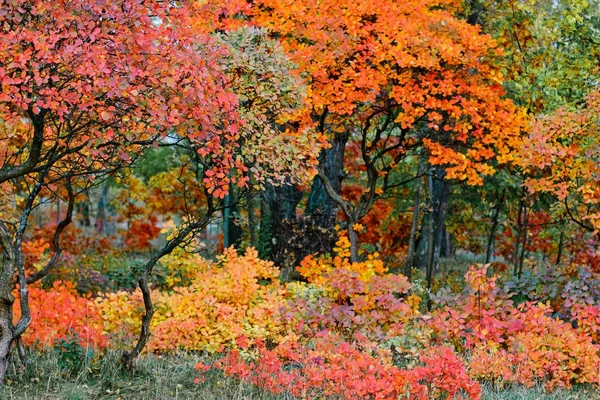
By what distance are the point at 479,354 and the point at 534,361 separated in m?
0.63

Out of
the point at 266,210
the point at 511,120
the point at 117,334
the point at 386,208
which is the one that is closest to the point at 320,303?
the point at 117,334

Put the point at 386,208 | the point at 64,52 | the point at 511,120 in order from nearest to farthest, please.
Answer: the point at 64,52
the point at 511,120
the point at 386,208

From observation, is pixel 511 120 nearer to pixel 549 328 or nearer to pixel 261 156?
pixel 549 328

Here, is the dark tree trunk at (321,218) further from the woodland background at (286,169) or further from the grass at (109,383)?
the grass at (109,383)

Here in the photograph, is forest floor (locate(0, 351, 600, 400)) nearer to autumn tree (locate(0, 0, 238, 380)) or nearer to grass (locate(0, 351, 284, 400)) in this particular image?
grass (locate(0, 351, 284, 400))

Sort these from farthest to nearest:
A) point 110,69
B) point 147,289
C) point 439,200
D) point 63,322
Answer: point 439,200
point 63,322
point 147,289
point 110,69

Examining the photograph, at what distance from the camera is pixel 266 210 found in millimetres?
13305

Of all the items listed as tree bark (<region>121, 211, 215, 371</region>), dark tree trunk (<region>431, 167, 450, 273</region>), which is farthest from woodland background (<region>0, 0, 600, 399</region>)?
dark tree trunk (<region>431, 167, 450, 273</region>)

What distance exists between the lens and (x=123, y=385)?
691 cm

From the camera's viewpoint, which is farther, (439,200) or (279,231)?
(439,200)

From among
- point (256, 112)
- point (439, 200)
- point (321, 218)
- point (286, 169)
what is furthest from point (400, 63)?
point (439, 200)

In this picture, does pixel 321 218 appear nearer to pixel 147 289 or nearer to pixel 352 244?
pixel 352 244

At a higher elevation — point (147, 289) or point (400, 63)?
point (400, 63)

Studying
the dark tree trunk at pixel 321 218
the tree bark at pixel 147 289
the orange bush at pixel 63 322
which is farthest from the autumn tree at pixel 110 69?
the dark tree trunk at pixel 321 218
